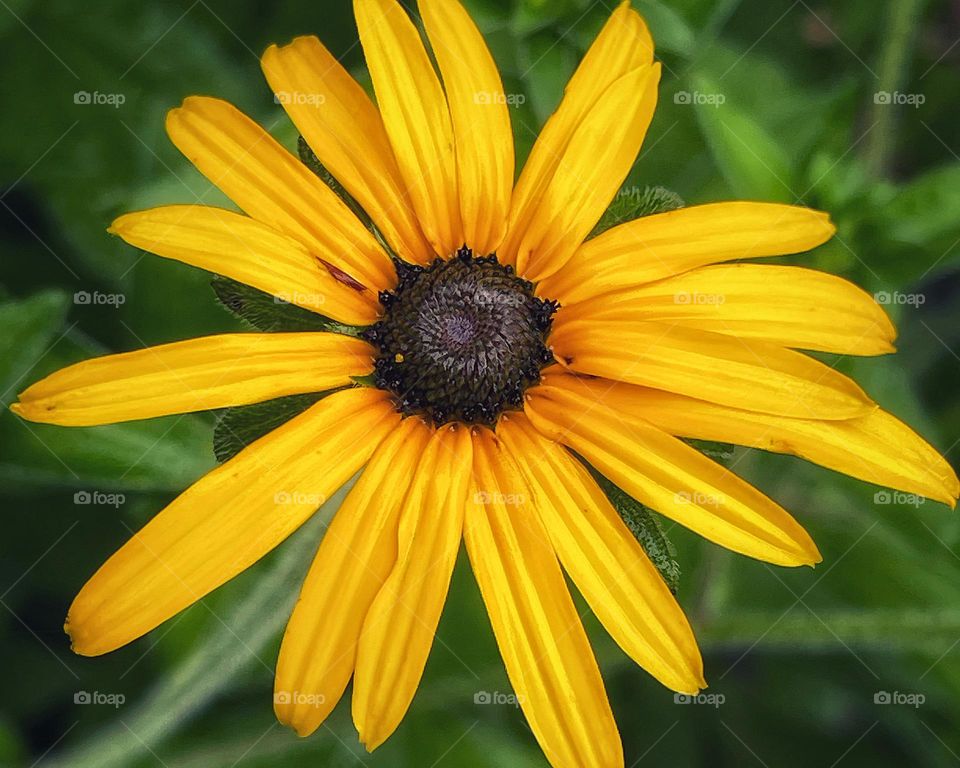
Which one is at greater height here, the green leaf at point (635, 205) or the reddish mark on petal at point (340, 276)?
the reddish mark on petal at point (340, 276)

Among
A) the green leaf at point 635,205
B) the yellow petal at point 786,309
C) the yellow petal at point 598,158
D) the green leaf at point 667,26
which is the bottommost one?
the yellow petal at point 786,309

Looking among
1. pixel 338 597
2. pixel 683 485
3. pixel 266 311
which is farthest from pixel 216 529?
pixel 683 485

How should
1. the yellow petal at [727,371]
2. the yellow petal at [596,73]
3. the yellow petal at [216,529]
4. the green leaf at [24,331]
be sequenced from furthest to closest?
1. the green leaf at [24,331]
2. the yellow petal at [596,73]
3. the yellow petal at [727,371]
4. the yellow petal at [216,529]

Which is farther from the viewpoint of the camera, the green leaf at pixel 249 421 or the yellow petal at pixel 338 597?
the green leaf at pixel 249 421

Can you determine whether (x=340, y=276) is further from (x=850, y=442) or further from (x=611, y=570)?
(x=850, y=442)

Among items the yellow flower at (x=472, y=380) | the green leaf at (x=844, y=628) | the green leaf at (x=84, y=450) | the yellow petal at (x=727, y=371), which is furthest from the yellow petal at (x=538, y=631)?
the green leaf at (x=844, y=628)

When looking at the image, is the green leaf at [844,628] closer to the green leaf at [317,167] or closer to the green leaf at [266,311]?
the green leaf at [266,311]
